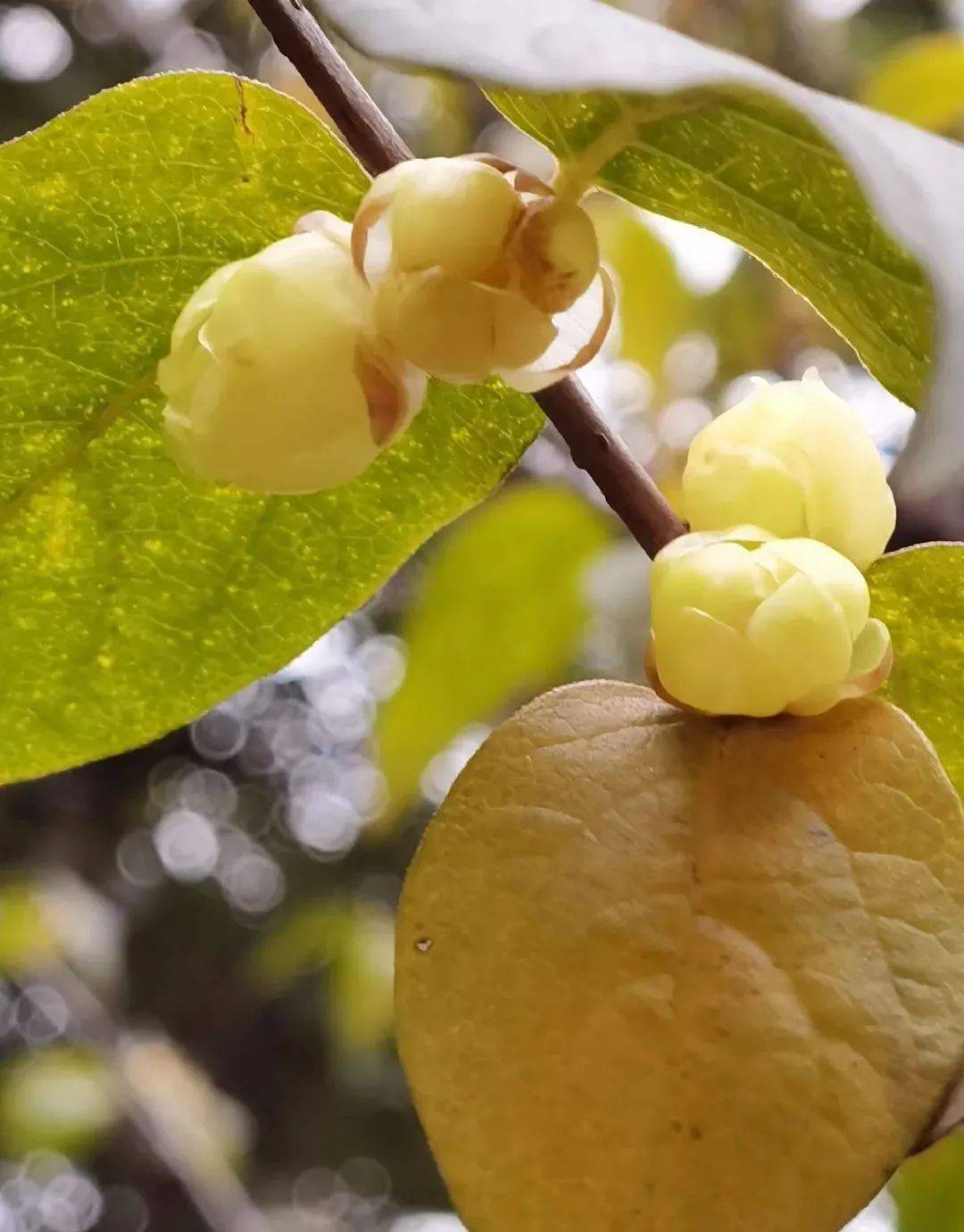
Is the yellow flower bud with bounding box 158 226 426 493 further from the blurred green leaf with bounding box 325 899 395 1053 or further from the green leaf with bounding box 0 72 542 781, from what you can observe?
the blurred green leaf with bounding box 325 899 395 1053

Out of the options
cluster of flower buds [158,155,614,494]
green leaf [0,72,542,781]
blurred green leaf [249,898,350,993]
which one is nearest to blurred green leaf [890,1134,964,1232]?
green leaf [0,72,542,781]

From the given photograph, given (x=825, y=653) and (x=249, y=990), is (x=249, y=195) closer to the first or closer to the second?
Answer: (x=825, y=653)

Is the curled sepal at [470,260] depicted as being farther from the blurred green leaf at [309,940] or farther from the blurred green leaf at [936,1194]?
the blurred green leaf at [309,940]

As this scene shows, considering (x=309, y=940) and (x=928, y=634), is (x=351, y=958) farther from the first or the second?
(x=928, y=634)

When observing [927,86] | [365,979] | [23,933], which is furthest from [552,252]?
[23,933]

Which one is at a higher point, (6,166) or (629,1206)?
(6,166)

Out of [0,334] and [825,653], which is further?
[0,334]

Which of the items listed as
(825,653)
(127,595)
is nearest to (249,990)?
(127,595)
